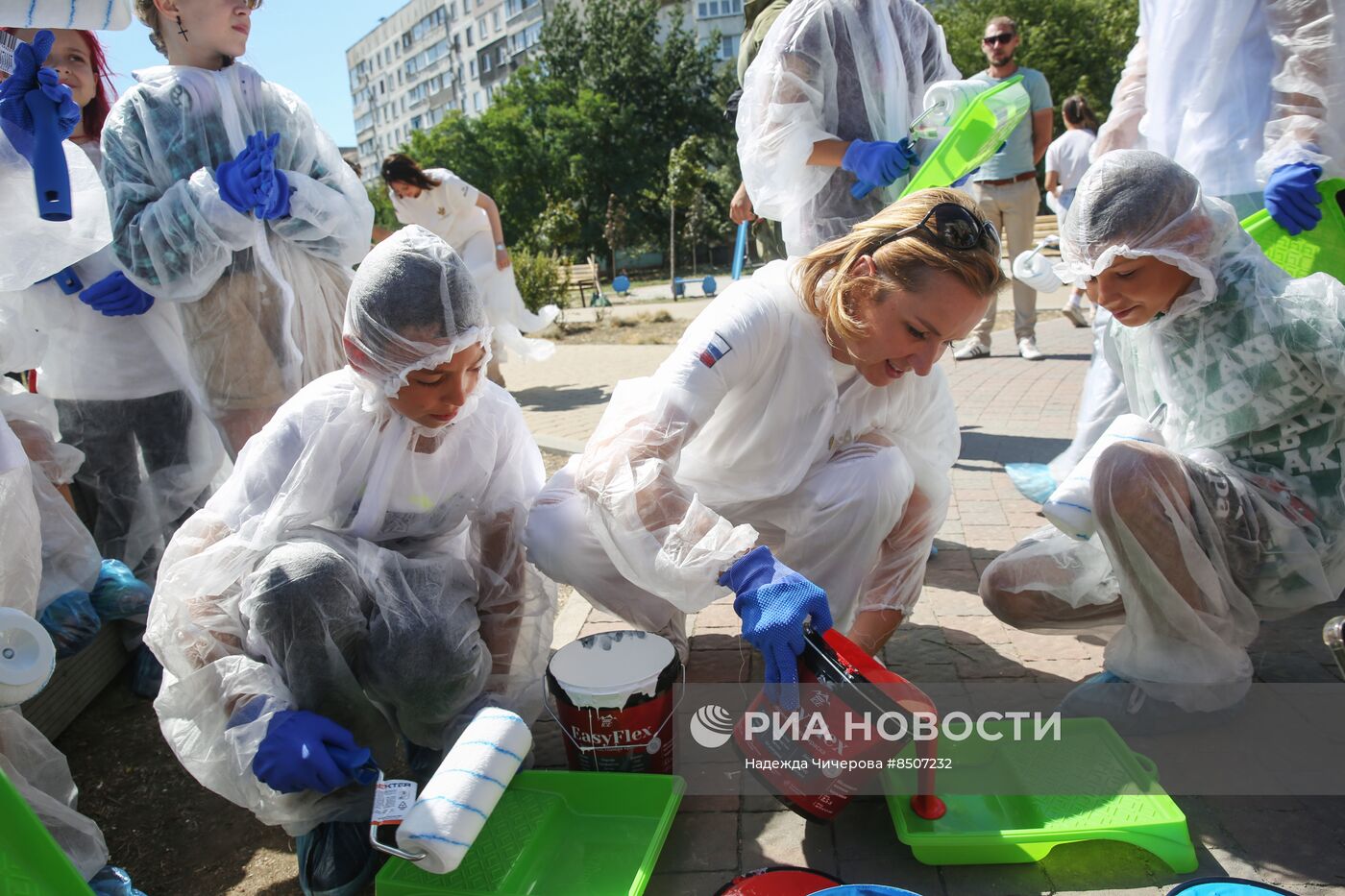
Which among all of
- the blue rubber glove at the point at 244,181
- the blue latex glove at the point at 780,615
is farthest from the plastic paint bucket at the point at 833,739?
the blue rubber glove at the point at 244,181

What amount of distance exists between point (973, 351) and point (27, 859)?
6.43m

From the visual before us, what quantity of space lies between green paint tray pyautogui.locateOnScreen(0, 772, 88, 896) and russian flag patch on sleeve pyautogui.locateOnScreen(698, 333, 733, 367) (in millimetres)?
1342

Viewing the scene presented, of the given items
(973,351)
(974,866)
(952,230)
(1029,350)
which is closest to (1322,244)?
(952,230)

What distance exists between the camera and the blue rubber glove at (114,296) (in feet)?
8.68

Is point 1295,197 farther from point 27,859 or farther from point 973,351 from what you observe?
point 973,351

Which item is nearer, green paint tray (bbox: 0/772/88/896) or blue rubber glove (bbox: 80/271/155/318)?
green paint tray (bbox: 0/772/88/896)

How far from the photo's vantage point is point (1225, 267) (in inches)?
76.6

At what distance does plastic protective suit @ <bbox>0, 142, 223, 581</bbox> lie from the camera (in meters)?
2.74

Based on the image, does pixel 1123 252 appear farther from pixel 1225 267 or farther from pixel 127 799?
pixel 127 799

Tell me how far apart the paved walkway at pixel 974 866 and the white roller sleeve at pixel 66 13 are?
5.73 ft

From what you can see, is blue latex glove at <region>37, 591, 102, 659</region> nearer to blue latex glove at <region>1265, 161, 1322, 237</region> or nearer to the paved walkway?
the paved walkway

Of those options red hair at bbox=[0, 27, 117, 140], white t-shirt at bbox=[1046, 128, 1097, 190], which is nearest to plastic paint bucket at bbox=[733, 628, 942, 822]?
red hair at bbox=[0, 27, 117, 140]

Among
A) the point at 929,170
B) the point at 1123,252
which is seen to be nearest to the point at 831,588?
the point at 1123,252

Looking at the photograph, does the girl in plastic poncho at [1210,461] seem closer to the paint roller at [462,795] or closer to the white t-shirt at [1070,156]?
the paint roller at [462,795]
